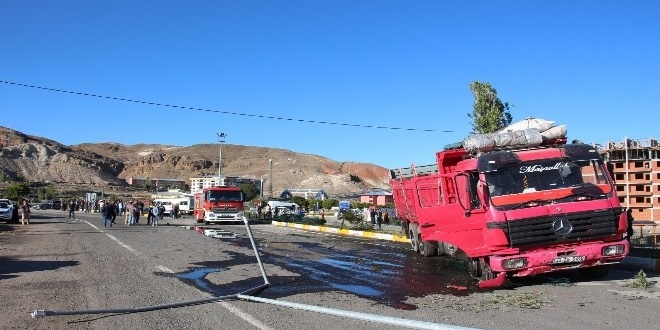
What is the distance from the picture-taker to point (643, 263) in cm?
1329

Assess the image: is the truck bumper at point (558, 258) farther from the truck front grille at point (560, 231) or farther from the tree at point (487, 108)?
the tree at point (487, 108)

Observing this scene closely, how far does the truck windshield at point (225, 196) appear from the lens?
40.8 metres

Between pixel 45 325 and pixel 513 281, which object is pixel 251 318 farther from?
pixel 513 281

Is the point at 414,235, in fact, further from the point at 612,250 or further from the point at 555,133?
→ the point at 612,250

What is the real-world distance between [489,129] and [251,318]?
1790 cm

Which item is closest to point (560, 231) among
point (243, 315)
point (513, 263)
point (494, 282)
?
point (513, 263)

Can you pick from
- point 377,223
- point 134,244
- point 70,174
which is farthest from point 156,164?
point 134,244

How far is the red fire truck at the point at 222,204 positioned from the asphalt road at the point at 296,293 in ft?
77.3

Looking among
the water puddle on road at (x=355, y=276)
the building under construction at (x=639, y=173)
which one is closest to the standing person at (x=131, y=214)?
the water puddle on road at (x=355, y=276)

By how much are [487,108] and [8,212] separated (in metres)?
29.7

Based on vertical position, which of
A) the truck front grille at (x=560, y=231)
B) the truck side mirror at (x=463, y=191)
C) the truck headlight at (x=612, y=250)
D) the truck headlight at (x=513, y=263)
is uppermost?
the truck side mirror at (x=463, y=191)

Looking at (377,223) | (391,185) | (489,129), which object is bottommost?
(377,223)

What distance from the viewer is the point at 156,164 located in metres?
180

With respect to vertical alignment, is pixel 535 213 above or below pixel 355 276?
above
